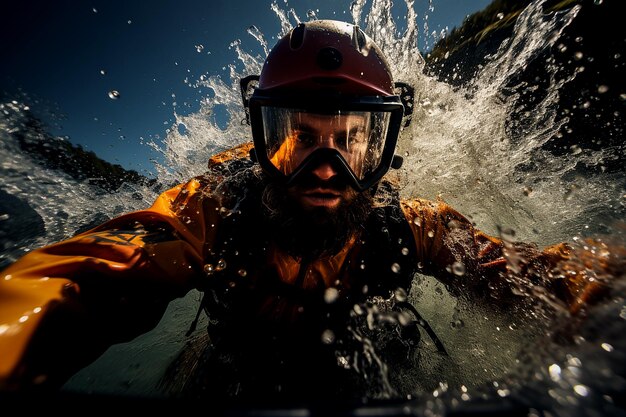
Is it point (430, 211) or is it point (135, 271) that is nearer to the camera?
point (135, 271)

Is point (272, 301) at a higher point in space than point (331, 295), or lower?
lower

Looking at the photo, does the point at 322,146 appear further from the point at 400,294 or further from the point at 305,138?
the point at 400,294

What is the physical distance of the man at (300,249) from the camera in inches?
60.1

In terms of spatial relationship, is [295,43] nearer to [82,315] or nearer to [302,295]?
[302,295]

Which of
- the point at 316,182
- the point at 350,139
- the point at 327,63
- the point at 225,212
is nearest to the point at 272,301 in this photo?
the point at 225,212

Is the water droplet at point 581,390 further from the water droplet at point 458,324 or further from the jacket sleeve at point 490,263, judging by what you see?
the water droplet at point 458,324

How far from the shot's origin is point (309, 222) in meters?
1.96

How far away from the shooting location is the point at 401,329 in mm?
2203

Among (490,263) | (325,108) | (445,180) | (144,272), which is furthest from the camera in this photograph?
(445,180)

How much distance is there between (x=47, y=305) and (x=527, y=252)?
115 inches

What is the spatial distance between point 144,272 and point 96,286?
227 millimetres

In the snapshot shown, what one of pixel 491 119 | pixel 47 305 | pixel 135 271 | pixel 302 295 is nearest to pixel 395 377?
pixel 302 295

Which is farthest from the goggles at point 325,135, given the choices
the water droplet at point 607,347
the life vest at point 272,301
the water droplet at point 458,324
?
the water droplet at point 458,324

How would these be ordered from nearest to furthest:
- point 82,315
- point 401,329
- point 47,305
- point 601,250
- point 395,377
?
point 47,305
point 82,315
point 601,250
point 395,377
point 401,329
